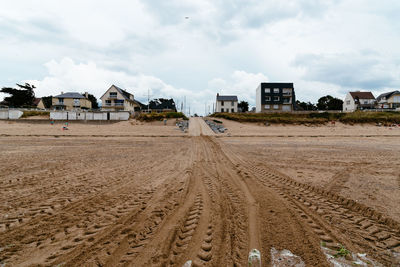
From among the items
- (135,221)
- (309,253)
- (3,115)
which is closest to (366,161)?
(309,253)

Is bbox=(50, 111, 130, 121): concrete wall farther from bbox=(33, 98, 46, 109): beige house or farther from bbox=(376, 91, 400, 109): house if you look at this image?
bbox=(376, 91, 400, 109): house

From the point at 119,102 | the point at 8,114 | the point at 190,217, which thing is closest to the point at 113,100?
the point at 119,102

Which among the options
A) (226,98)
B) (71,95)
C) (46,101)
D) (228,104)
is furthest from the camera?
(226,98)

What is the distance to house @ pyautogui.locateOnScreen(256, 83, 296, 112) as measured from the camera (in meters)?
56.2

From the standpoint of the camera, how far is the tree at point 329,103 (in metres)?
64.6

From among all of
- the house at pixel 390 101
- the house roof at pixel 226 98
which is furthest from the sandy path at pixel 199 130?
the house at pixel 390 101

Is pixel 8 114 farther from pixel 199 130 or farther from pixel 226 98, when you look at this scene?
pixel 226 98

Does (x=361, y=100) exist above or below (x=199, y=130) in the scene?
above

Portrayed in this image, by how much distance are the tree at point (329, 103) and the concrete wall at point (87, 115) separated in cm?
6905

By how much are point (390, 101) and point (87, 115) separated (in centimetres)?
8620

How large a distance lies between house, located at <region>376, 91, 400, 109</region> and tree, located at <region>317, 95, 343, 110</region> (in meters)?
10.1

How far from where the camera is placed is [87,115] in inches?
1452

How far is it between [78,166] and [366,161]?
1341 cm

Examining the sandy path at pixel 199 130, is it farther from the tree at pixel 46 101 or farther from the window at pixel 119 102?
the tree at pixel 46 101
